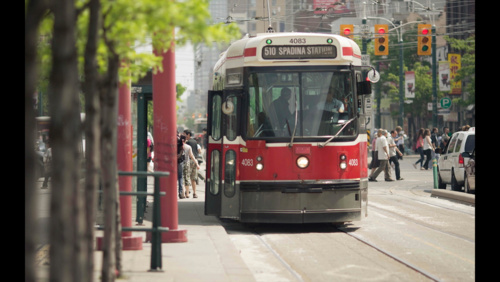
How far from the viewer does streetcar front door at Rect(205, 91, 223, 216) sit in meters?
15.7

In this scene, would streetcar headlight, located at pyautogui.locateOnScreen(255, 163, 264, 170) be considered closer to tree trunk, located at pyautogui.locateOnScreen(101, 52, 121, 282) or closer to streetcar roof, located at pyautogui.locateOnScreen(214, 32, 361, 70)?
streetcar roof, located at pyautogui.locateOnScreen(214, 32, 361, 70)

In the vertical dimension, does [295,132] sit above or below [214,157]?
above

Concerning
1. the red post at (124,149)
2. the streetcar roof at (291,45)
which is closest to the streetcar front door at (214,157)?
the streetcar roof at (291,45)

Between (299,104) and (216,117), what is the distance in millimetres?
2168

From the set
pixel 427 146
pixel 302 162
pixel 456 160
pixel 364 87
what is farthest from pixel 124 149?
pixel 427 146

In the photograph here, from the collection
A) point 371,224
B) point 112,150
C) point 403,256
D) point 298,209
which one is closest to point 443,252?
point 403,256

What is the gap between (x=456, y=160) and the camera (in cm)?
2456

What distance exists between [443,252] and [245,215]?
12.2ft

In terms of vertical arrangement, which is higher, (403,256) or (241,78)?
(241,78)

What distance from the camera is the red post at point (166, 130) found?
12.5 meters

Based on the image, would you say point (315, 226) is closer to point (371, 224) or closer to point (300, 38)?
point (371, 224)

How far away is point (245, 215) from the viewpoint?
591 inches

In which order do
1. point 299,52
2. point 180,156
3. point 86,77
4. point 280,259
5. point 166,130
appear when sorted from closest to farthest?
point 86,77, point 280,259, point 166,130, point 299,52, point 180,156

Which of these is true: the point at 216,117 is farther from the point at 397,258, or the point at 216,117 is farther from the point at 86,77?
the point at 86,77
